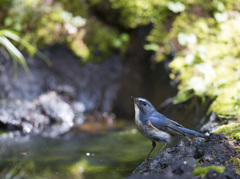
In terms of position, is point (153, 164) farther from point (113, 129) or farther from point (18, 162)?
point (113, 129)

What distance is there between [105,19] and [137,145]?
4800 mm

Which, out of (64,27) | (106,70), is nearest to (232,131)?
(106,70)

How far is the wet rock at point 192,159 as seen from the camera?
2416mm

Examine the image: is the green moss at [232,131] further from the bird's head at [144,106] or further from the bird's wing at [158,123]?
the bird's head at [144,106]

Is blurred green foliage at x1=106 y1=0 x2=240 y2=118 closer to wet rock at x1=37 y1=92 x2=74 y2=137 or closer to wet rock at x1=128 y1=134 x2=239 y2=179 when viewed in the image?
wet rock at x1=128 y1=134 x2=239 y2=179

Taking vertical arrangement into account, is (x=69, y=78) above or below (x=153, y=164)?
above

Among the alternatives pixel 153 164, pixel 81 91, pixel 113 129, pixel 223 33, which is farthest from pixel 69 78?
pixel 153 164

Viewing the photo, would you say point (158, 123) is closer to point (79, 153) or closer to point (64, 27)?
point (79, 153)

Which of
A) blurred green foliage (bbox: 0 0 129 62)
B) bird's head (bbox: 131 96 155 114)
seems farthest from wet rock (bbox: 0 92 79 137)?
bird's head (bbox: 131 96 155 114)

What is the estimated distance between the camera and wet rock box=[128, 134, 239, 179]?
2.42 meters

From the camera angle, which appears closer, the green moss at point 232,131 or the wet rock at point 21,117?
the green moss at point 232,131

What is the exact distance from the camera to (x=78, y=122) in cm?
686

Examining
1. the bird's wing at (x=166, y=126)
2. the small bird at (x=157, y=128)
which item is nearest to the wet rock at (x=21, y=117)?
the small bird at (x=157, y=128)

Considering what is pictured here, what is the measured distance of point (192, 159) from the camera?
107 inches
